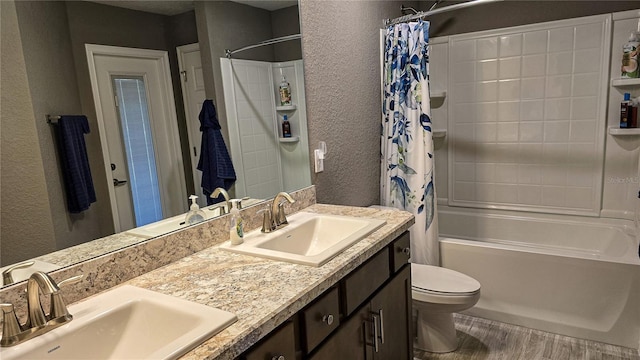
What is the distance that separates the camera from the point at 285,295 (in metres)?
1.11

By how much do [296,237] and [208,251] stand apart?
1.27 feet

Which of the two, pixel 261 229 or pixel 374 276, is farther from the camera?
pixel 261 229

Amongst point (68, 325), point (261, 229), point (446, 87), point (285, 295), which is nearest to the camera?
point (68, 325)

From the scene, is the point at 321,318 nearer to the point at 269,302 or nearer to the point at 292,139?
the point at 269,302

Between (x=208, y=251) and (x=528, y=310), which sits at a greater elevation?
Result: (x=208, y=251)

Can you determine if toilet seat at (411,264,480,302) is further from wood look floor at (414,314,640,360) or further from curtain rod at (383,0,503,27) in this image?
curtain rod at (383,0,503,27)

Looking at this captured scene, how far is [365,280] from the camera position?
4.88 feet

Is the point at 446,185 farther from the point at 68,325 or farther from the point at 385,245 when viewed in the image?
the point at 68,325

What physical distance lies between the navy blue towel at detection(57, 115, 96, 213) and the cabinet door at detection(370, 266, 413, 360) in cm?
102

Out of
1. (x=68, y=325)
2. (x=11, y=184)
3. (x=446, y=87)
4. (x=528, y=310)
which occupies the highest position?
(x=446, y=87)

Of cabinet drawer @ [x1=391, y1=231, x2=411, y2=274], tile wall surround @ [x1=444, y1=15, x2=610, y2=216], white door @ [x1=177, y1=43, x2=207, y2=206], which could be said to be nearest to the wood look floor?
cabinet drawer @ [x1=391, y1=231, x2=411, y2=274]

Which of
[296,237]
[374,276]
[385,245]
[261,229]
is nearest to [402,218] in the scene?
[385,245]

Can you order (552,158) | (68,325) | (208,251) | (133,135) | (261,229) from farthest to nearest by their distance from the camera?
1. (552,158)
2. (261,229)
3. (208,251)
4. (133,135)
5. (68,325)

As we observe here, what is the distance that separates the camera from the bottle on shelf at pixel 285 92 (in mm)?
2031
